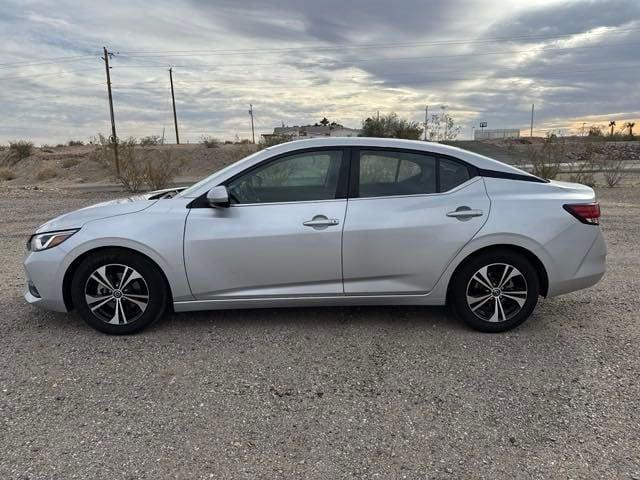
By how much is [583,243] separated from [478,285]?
93 centimetres

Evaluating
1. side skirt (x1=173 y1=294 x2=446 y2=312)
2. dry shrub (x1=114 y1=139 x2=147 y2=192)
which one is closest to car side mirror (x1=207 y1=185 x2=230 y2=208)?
side skirt (x1=173 y1=294 x2=446 y2=312)

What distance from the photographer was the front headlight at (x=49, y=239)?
409 centimetres

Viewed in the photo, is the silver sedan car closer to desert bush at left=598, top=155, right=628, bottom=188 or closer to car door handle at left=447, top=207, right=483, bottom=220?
car door handle at left=447, top=207, right=483, bottom=220

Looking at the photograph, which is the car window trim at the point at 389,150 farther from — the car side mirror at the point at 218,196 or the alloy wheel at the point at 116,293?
the alloy wheel at the point at 116,293

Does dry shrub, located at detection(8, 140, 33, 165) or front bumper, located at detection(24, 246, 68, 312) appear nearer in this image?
front bumper, located at detection(24, 246, 68, 312)

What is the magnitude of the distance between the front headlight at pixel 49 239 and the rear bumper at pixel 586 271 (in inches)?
157

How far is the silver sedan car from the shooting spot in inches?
159

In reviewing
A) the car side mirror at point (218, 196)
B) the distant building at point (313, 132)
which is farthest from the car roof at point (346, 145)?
the distant building at point (313, 132)

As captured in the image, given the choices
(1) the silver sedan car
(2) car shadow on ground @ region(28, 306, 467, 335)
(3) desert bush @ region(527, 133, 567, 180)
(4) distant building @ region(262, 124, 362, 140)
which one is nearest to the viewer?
(1) the silver sedan car

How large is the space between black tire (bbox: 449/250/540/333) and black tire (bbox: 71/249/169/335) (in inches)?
97.0

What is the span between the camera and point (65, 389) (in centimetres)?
339

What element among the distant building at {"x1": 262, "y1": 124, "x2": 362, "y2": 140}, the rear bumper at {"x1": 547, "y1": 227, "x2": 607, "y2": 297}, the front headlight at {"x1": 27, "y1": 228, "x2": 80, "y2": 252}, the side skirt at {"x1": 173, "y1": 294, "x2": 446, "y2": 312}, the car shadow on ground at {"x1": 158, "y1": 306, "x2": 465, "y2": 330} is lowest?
the car shadow on ground at {"x1": 158, "y1": 306, "x2": 465, "y2": 330}

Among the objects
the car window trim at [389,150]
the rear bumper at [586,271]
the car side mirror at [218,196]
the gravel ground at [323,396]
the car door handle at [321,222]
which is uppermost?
the car window trim at [389,150]

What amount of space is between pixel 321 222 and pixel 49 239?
223 centimetres
